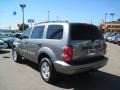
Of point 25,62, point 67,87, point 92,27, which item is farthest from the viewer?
point 25,62

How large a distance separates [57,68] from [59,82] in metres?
0.83

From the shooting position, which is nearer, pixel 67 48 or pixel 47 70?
pixel 67 48

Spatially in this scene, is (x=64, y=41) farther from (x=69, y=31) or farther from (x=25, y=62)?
(x=25, y=62)

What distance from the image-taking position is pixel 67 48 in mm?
6176

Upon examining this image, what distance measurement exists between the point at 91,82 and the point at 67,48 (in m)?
1.79

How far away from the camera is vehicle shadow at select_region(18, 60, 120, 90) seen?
6.65 m

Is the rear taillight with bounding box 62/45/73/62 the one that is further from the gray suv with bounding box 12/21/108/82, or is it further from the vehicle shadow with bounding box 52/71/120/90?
the vehicle shadow with bounding box 52/71/120/90

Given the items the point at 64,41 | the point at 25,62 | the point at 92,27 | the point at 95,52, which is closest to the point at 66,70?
the point at 64,41

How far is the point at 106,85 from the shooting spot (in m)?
6.84

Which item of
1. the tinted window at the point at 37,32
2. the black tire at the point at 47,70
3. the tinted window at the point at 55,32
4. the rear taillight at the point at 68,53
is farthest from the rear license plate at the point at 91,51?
the tinted window at the point at 37,32

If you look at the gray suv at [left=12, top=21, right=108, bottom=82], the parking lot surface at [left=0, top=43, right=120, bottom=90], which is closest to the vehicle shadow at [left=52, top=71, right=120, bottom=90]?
the parking lot surface at [left=0, top=43, right=120, bottom=90]

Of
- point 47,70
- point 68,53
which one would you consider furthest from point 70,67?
point 47,70

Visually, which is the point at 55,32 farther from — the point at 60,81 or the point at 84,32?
the point at 60,81

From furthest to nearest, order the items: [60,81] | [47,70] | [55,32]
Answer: [60,81] < [47,70] < [55,32]
